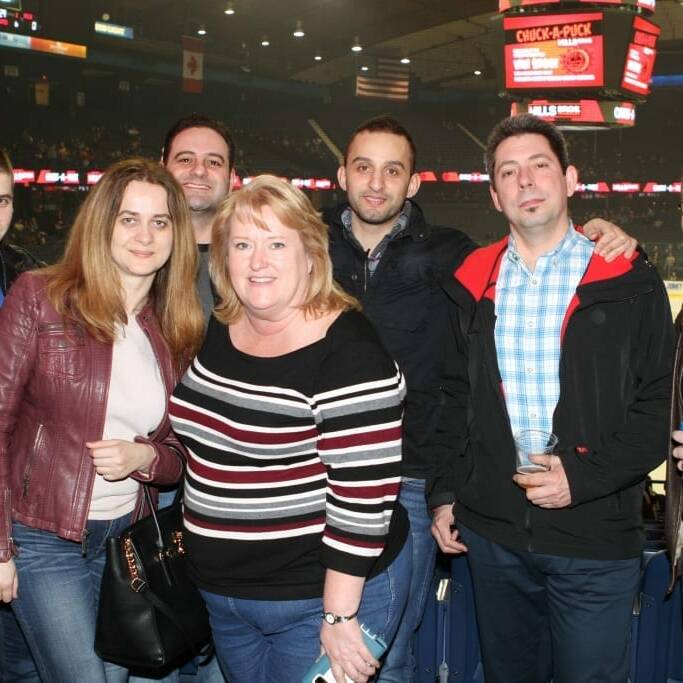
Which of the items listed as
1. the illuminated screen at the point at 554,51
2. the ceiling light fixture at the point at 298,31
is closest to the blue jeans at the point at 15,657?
the illuminated screen at the point at 554,51

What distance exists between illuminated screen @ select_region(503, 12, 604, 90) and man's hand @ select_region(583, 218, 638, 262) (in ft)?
44.0

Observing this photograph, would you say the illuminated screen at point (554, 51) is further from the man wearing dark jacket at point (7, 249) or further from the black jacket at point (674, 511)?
the black jacket at point (674, 511)

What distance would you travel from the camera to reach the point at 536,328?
262 cm

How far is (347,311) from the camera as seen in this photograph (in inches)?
87.7

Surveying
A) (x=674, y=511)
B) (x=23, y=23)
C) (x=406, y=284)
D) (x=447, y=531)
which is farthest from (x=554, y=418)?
(x=23, y=23)

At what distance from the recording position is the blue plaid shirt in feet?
8.50

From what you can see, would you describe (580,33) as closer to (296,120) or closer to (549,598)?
(549,598)

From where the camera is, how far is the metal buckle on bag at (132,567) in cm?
243

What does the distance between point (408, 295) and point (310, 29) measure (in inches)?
1080

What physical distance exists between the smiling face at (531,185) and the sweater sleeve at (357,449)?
912 millimetres

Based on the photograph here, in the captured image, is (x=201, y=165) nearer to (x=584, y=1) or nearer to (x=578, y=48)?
(x=584, y=1)

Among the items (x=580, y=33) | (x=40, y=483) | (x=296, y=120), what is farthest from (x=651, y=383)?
(x=296, y=120)

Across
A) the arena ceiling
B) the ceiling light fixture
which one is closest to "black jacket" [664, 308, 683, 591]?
the arena ceiling

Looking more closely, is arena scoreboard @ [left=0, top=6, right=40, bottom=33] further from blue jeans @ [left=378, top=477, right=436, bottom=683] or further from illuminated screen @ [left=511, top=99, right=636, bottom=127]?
blue jeans @ [left=378, top=477, right=436, bottom=683]
